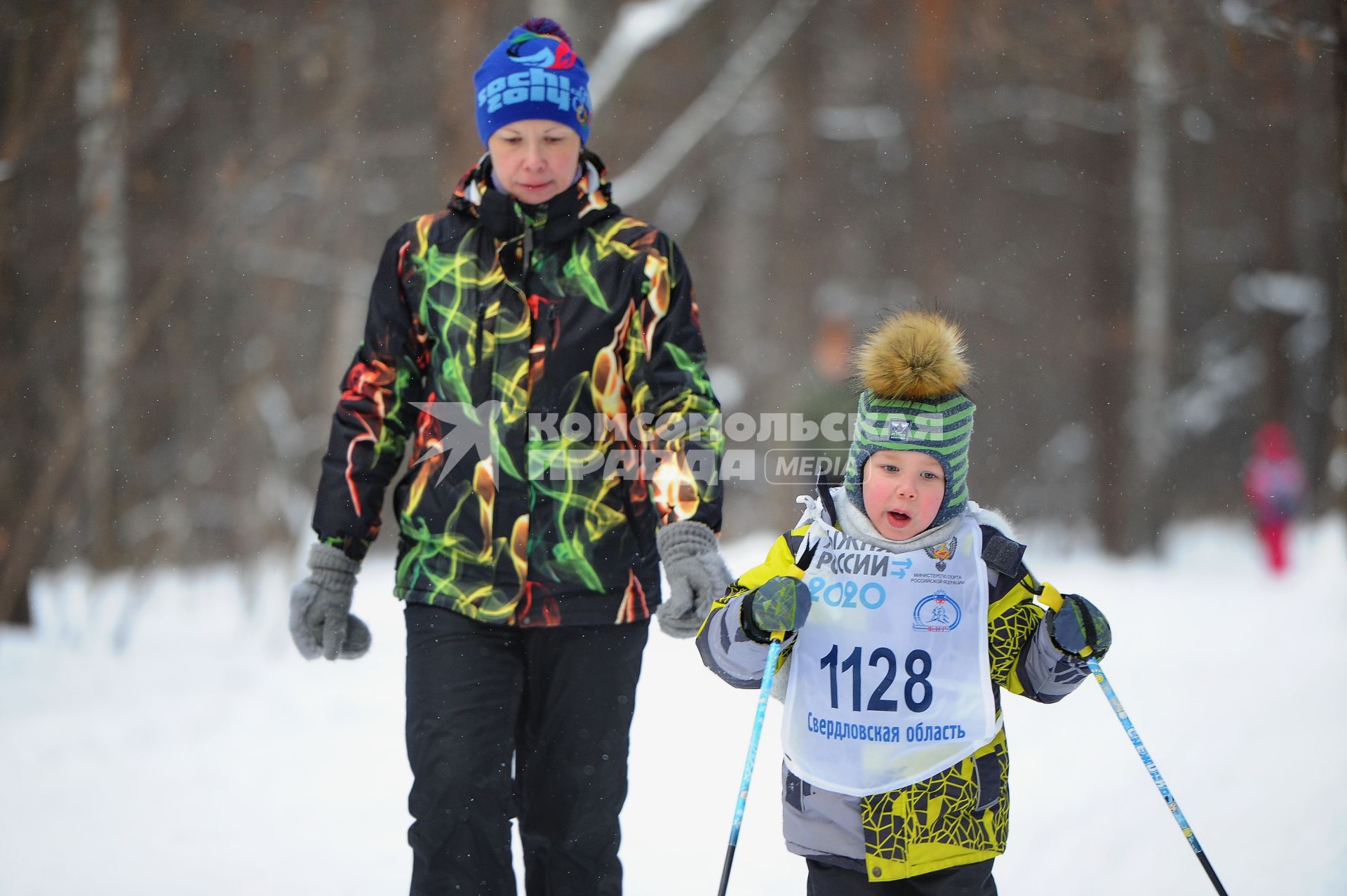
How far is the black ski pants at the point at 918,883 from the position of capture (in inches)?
84.1

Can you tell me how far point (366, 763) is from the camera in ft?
16.1

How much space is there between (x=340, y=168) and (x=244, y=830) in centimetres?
616

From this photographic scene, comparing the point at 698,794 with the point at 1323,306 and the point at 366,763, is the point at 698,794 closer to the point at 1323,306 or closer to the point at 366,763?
the point at 366,763

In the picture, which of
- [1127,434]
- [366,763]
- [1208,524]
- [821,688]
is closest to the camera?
[821,688]

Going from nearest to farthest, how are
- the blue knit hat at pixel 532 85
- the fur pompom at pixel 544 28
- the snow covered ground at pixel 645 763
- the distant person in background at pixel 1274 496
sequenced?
1. the blue knit hat at pixel 532 85
2. the fur pompom at pixel 544 28
3. the snow covered ground at pixel 645 763
4. the distant person in background at pixel 1274 496

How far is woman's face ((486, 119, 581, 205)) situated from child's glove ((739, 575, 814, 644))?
100cm

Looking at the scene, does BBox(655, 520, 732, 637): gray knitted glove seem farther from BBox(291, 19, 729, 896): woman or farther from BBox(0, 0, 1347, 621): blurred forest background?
BBox(0, 0, 1347, 621): blurred forest background

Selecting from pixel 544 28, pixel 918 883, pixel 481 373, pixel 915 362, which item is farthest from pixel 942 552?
pixel 544 28

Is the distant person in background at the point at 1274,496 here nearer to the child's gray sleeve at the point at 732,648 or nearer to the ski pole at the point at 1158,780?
the ski pole at the point at 1158,780

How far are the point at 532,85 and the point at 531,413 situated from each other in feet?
2.39

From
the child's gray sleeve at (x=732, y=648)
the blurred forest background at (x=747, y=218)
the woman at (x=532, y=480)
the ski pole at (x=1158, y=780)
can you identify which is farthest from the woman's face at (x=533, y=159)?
the blurred forest background at (x=747, y=218)

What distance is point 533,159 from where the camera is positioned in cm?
252

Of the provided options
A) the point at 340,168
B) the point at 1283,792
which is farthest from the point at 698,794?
the point at 340,168

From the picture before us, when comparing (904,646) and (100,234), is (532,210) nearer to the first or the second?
(904,646)
